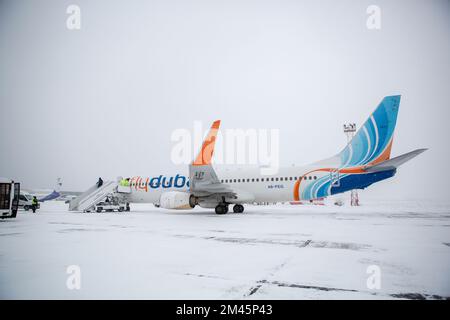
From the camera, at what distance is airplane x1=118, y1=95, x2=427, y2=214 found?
1664 centimetres

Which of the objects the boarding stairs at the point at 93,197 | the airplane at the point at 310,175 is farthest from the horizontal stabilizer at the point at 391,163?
the boarding stairs at the point at 93,197

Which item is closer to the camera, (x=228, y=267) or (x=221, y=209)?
(x=228, y=267)

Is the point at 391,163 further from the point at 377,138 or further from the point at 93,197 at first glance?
the point at 93,197

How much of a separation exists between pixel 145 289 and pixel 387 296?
314 centimetres

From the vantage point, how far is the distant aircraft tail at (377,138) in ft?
54.7

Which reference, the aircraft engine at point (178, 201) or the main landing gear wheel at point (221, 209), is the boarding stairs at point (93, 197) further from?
the main landing gear wheel at point (221, 209)

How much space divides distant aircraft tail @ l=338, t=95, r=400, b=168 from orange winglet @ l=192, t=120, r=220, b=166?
328 inches

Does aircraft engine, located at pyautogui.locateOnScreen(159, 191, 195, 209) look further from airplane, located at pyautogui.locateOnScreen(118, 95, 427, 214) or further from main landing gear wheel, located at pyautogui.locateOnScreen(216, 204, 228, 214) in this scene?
main landing gear wheel, located at pyautogui.locateOnScreen(216, 204, 228, 214)

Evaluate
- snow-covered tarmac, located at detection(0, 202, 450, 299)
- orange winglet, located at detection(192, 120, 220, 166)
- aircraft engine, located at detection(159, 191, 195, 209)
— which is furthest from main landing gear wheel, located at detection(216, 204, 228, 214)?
snow-covered tarmac, located at detection(0, 202, 450, 299)
